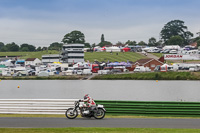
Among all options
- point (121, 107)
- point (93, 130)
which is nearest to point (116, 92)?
point (121, 107)

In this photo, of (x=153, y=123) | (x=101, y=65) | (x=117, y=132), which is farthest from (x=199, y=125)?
(x=101, y=65)

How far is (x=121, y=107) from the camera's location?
23484mm

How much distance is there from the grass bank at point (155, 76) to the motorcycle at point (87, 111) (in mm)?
66915

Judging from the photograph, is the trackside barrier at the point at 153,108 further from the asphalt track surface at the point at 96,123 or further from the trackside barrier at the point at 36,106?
the trackside barrier at the point at 36,106

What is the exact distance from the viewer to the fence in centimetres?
2308

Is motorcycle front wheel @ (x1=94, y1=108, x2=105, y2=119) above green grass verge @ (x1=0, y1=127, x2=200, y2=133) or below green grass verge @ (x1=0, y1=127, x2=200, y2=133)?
above

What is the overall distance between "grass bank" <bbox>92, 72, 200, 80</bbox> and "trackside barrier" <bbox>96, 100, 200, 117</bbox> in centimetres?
6438

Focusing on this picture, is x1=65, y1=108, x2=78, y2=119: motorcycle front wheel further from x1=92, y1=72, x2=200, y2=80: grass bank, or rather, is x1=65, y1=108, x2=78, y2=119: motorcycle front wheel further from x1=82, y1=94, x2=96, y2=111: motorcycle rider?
x1=92, y1=72, x2=200, y2=80: grass bank

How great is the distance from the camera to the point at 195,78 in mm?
85375

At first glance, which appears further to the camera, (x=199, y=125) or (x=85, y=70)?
(x=85, y=70)

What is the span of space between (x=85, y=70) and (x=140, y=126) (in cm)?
7909

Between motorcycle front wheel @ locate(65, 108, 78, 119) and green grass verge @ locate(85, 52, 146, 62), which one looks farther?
green grass verge @ locate(85, 52, 146, 62)

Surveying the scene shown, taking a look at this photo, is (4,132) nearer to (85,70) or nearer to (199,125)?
(199,125)

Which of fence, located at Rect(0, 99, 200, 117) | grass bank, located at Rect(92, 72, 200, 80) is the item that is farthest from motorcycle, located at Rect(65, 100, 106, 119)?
grass bank, located at Rect(92, 72, 200, 80)
